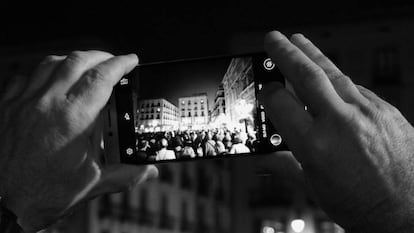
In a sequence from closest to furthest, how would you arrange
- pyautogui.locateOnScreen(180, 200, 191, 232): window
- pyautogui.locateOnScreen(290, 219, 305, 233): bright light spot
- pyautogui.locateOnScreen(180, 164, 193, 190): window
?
pyautogui.locateOnScreen(180, 200, 191, 232): window
pyautogui.locateOnScreen(180, 164, 193, 190): window
pyautogui.locateOnScreen(290, 219, 305, 233): bright light spot

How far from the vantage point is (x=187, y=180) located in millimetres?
18938

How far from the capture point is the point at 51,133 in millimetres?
1074

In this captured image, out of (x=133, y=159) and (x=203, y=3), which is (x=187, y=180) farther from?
(x=133, y=159)

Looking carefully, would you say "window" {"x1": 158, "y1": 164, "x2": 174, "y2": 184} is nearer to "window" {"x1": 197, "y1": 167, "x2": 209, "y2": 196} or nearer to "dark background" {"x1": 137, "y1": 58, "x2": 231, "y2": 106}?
"window" {"x1": 197, "y1": 167, "x2": 209, "y2": 196}

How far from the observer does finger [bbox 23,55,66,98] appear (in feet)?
3.71

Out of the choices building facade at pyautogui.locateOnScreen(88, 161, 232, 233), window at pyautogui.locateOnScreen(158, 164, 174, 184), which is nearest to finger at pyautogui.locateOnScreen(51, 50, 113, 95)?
building facade at pyautogui.locateOnScreen(88, 161, 232, 233)

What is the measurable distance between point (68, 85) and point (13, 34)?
37.0ft

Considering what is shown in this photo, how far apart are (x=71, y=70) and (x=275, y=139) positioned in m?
0.52

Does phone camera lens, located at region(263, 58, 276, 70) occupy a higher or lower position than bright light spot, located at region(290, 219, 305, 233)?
higher

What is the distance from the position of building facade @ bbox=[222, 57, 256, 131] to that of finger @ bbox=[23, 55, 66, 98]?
482mm

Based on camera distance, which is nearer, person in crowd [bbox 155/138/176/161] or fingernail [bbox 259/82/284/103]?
fingernail [bbox 259/82/284/103]

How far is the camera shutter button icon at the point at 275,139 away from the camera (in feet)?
4.79

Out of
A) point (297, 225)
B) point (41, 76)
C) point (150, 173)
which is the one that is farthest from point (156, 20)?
point (297, 225)

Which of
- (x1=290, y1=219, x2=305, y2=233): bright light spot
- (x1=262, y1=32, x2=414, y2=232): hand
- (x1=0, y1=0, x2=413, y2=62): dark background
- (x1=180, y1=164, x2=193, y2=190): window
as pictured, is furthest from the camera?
(x1=290, y1=219, x2=305, y2=233): bright light spot
